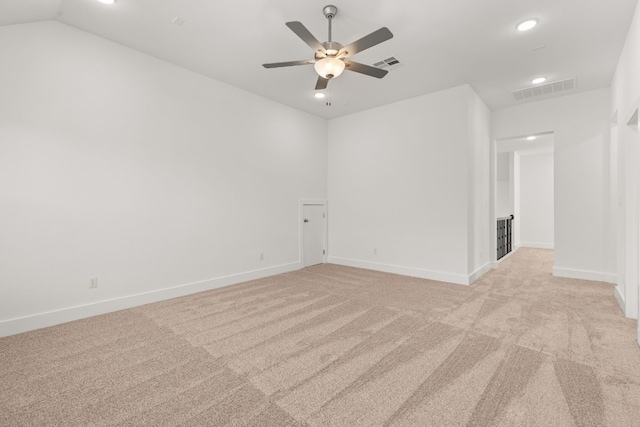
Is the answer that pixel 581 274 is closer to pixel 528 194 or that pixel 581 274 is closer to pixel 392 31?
pixel 392 31

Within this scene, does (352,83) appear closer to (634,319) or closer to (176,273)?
Result: (176,273)

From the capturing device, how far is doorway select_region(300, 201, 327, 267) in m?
6.07

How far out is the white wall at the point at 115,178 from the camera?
294 cm

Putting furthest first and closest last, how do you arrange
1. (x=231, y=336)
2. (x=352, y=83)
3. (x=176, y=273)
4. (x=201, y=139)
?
(x=352, y=83) → (x=201, y=139) → (x=176, y=273) → (x=231, y=336)

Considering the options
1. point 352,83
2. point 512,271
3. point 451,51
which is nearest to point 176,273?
point 352,83

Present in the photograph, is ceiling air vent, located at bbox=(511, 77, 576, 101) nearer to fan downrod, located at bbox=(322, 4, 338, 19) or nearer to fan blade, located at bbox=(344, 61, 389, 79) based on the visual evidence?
fan blade, located at bbox=(344, 61, 389, 79)

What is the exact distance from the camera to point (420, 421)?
169cm

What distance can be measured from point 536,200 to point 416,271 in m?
7.12

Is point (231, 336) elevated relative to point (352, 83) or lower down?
lower down

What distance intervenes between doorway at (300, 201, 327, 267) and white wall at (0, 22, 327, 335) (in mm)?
1013

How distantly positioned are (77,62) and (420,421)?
4723 millimetres

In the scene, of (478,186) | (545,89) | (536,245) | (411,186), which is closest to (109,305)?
(411,186)

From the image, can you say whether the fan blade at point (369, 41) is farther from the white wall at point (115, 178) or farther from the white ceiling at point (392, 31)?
the white wall at point (115, 178)

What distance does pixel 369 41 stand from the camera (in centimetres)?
253
